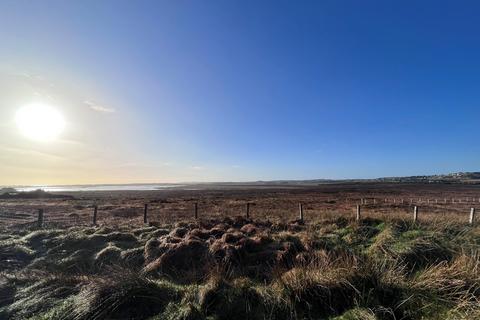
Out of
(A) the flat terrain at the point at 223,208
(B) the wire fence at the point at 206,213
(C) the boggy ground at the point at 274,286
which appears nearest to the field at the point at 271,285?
(C) the boggy ground at the point at 274,286

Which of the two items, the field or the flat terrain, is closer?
the field

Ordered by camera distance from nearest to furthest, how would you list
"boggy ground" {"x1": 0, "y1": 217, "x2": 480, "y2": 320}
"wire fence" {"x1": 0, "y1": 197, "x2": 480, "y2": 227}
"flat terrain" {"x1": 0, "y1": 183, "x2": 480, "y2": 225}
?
"boggy ground" {"x1": 0, "y1": 217, "x2": 480, "y2": 320}
"wire fence" {"x1": 0, "y1": 197, "x2": 480, "y2": 227}
"flat terrain" {"x1": 0, "y1": 183, "x2": 480, "y2": 225}

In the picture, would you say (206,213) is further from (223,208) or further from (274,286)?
(274,286)

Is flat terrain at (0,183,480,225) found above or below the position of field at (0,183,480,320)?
below

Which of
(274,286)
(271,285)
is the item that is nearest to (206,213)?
(271,285)

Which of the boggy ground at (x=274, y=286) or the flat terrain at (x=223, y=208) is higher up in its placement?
the boggy ground at (x=274, y=286)

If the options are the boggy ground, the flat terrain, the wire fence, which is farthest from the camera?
the flat terrain

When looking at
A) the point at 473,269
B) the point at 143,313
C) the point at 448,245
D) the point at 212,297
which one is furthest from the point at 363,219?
the point at 143,313

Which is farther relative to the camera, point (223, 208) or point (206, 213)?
point (223, 208)

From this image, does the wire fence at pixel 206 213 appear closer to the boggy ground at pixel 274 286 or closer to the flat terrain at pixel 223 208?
the flat terrain at pixel 223 208

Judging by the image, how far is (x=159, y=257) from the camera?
11.0 meters

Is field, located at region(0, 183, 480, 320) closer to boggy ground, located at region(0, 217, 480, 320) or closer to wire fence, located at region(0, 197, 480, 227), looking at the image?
boggy ground, located at region(0, 217, 480, 320)

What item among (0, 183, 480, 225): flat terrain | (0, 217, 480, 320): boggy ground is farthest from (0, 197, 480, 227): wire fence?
(0, 217, 480, 320): boggy ground

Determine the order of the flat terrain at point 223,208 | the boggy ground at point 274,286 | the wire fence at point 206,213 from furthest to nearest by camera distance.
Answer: the flat terrain at point 223,208 → the wire fence at point 206,213 → the boggy ground at point 274,286
